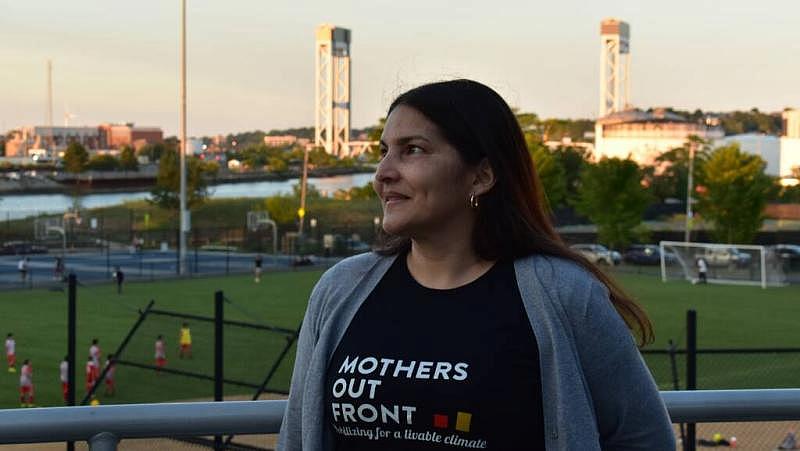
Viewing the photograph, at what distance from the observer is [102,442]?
264cm

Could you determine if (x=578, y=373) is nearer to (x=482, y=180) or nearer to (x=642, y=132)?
(x=482, y=180)

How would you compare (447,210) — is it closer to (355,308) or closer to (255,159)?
(355,308)

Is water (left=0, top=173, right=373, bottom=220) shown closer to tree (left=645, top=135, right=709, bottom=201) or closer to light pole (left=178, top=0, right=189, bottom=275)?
tree (left=645, top=135, right=709, bottom=201)

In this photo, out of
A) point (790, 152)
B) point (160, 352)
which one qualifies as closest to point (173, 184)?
point (160, 352)

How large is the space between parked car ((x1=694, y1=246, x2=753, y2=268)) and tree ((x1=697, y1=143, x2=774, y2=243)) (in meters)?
11.9

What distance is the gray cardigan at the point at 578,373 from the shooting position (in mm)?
2352

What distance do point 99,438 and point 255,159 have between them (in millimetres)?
148822

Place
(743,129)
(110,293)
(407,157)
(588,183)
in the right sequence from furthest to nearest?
(743,129)
(588,183)
(110,293)
(407,157)

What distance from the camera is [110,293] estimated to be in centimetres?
3872

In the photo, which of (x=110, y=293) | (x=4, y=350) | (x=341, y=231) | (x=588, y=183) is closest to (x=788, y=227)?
(x=588, y=183)

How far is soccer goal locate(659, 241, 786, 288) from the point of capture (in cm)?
4684

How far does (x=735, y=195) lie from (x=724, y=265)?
13681 millimetres

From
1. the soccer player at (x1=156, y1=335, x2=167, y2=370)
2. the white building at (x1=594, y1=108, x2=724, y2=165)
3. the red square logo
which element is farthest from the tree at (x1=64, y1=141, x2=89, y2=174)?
the red square logo

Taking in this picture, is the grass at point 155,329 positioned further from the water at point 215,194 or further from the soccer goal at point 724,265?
the water at point 215,194
